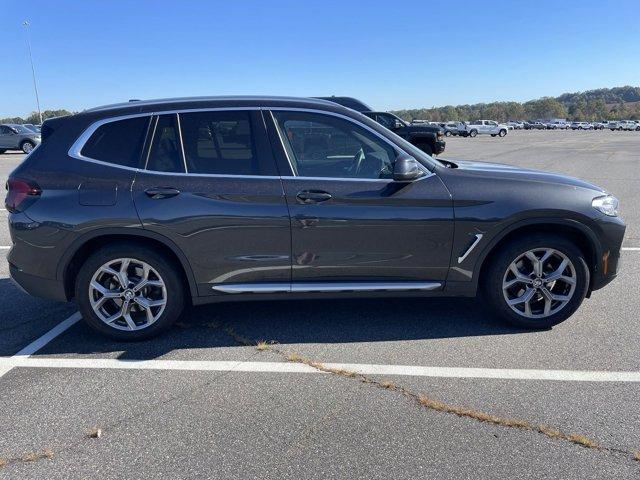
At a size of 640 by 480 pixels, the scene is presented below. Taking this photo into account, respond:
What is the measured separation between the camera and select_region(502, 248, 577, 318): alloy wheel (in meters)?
4.09

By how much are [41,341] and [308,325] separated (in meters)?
2.14

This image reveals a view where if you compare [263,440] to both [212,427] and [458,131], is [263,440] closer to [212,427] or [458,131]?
[212,427]

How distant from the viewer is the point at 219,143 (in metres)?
3.96

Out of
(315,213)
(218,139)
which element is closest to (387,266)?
(315,213)

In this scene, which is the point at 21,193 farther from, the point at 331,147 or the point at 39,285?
the point at 331,147

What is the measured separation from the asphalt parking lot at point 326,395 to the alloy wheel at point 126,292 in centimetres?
21

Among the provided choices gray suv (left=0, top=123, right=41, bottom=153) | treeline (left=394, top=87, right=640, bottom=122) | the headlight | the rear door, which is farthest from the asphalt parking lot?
treeline (left=394, top=87, right=640, bottom=122)

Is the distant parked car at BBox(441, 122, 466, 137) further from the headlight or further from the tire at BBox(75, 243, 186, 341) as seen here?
the tire at BBox(75, 243, 186, 341)

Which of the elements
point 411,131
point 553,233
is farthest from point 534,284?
point 411,131

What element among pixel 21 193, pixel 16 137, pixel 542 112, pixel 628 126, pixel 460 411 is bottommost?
pixel 460 411

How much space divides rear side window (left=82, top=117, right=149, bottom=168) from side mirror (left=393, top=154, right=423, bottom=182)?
1954 millimetres

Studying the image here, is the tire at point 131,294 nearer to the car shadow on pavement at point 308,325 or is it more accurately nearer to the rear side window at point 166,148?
the car shadow on pavement at point 308,325

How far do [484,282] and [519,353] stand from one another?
0.64m

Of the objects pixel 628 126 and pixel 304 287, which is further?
pixel 628 126
